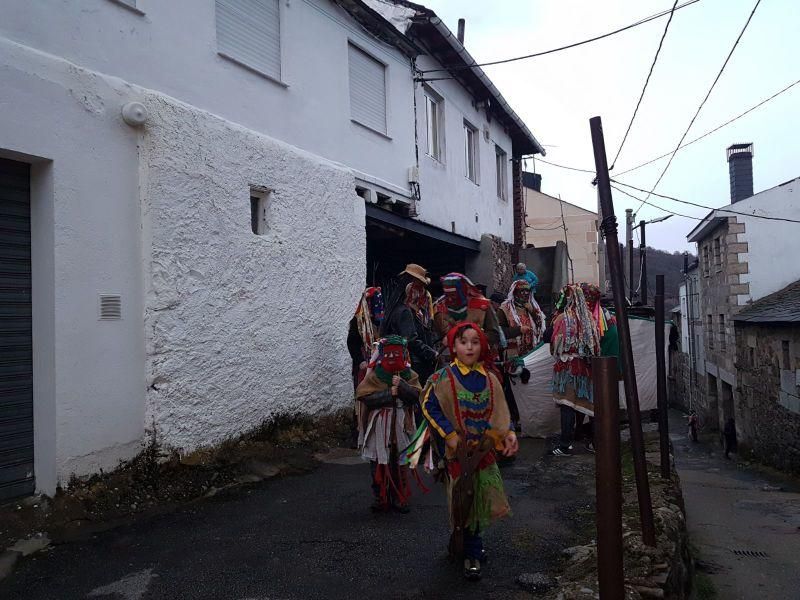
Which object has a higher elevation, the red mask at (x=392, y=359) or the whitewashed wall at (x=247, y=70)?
the whitewashed wall at (x=247, y=70)

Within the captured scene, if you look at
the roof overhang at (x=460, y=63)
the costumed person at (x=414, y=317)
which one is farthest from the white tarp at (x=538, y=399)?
the roof overhang at (x=460, y=63)

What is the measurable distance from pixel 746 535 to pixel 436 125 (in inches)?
345

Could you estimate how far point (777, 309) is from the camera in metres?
17.3

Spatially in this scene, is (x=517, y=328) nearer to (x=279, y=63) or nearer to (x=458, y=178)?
(x=279, y=63)

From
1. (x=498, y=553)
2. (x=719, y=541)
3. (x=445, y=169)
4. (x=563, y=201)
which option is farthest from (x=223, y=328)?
(x=563, y=201)

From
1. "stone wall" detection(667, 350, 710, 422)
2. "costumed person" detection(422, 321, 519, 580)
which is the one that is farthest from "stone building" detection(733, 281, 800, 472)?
"costumed person" detection(422, 321, 519, 580)

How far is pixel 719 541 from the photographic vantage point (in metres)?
7.57

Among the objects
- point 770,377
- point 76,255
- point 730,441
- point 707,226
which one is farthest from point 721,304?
point 76,255

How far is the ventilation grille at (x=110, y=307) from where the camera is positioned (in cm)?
516

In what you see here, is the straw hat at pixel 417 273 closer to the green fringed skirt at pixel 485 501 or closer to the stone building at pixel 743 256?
the green fringed skirt at pixel 485 501

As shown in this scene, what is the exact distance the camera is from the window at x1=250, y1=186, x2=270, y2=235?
709cm

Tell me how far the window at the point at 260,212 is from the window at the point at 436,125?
5.89 meters

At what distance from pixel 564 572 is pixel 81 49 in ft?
17.2

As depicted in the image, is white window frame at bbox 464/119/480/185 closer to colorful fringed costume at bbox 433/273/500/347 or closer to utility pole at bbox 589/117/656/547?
colorful fringed costume at bbox 433/273/500/347
